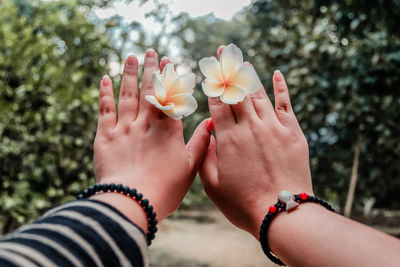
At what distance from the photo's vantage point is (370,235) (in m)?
0.67

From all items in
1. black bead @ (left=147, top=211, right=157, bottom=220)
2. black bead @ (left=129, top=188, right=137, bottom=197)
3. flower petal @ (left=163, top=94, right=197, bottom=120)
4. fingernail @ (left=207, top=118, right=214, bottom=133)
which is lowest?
black bead @ (left=147, top=211, right=157, bottom=220)

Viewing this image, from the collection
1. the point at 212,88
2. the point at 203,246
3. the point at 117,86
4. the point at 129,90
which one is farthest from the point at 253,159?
the point at 203,246

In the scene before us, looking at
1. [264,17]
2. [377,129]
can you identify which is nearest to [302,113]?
[377,129]

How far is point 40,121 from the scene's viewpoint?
2639 mm

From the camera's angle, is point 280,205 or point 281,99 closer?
point 280,205

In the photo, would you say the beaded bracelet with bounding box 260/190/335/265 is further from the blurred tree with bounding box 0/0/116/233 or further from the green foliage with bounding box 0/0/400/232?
the blurred tree with bounding box 0/0/116/233

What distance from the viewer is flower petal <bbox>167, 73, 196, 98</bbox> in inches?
40.3

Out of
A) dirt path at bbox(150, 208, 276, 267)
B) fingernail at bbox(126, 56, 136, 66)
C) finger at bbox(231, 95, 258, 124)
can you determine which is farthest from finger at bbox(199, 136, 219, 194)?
dirt path at bbox(150, 208, 276, 267)

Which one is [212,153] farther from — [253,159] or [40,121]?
[40,121]

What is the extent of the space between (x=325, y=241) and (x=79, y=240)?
46 centimetres

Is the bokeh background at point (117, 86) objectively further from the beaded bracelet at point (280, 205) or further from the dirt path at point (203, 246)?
the beaded bracelet at point (280, 205)

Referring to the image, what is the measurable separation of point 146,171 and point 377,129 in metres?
3.08

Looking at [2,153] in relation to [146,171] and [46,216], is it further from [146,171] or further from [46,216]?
[46,216]

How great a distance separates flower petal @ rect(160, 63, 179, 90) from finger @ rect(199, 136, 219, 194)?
0.25 metres
